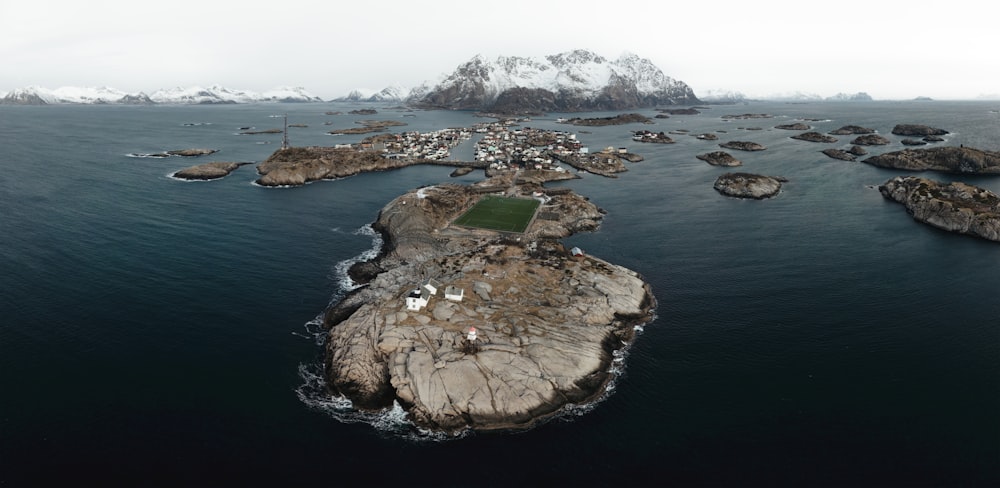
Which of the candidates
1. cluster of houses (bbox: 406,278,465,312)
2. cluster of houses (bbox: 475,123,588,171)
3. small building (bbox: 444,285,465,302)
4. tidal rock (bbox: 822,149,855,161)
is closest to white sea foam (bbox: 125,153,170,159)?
cluster of houses (bbox: 475,123,588,171)

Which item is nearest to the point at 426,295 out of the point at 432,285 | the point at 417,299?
the point at 417,299

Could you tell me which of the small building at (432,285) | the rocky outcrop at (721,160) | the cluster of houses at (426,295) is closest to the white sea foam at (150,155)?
the small building at (432,285)

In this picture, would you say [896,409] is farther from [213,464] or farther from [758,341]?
[213,464]

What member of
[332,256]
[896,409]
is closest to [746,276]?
[896,409]

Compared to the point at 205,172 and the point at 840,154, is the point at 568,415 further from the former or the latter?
the point at 840,154

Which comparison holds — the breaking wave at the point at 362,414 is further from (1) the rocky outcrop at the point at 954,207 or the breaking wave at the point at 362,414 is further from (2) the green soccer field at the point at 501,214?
(1) the rocky outcrop at the point at 954,207

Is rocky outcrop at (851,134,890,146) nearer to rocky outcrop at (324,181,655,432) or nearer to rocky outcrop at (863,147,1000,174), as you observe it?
rocky outcrop at (863,147,1000,174)

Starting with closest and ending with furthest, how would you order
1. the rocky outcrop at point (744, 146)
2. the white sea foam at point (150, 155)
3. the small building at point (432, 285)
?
the small building at point (432, 285) → the white sea foam at point (150, 155) → the rocky outcrop at point (744, 146)
